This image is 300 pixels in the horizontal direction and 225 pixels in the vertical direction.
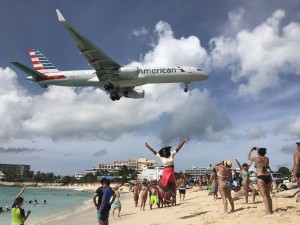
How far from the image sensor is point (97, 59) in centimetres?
2883

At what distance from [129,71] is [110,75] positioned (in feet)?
6.13

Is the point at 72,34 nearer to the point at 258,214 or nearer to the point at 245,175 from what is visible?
the point at 245,175

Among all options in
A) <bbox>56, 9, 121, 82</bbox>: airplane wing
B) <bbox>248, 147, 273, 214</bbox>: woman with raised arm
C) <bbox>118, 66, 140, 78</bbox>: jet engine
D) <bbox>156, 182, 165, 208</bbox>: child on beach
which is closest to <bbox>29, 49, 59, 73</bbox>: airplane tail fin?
<bbox>56, 9, 121, 82</bbox>: airplane wing

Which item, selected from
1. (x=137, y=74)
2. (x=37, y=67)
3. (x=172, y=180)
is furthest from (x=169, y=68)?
(x=172, y=180)

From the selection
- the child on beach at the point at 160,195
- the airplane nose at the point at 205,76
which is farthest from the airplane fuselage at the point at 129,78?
the child on beach at the point at 160,195

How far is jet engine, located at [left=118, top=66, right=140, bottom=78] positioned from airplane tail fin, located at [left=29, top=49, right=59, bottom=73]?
335 inches

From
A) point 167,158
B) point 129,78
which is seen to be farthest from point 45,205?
point 167,158

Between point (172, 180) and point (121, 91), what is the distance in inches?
874

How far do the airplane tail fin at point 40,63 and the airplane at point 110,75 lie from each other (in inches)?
36.1

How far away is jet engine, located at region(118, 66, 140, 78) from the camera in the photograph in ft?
94.1

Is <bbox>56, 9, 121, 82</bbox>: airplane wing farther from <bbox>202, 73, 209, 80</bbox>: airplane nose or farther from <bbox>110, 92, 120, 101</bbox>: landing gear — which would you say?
<bbox>202, 73, 209, 80</bbox>: airplane nose

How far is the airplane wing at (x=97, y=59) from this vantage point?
26.6 m

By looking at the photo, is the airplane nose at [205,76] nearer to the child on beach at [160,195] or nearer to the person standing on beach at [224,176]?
the child on beach at [160,195]

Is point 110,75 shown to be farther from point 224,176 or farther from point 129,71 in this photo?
point 224,176
